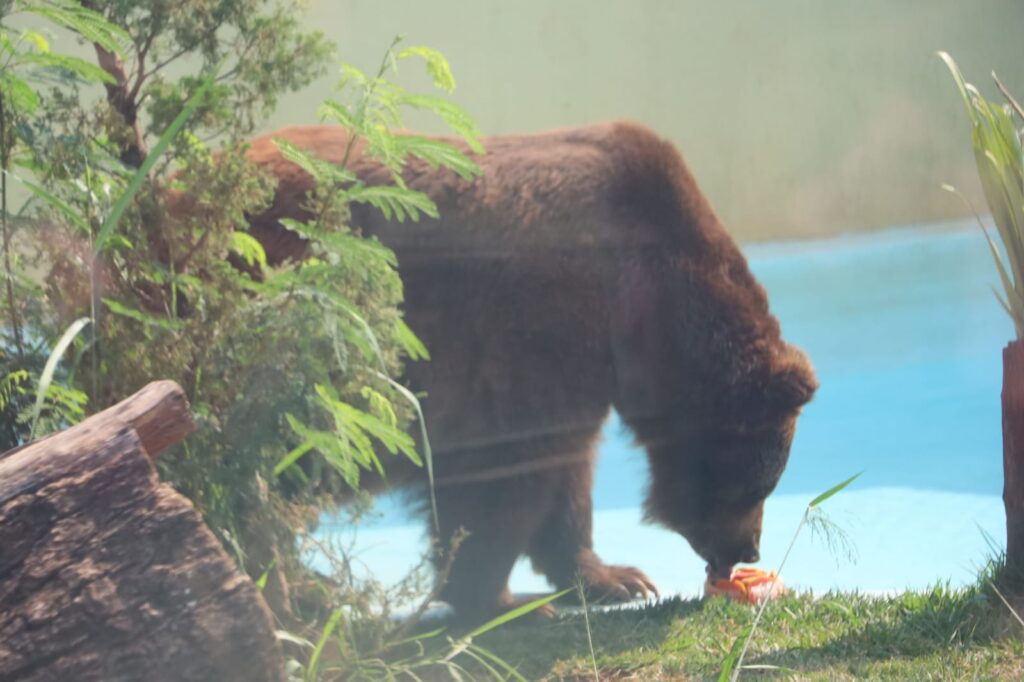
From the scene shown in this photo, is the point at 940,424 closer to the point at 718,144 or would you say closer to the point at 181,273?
the point at 718,144

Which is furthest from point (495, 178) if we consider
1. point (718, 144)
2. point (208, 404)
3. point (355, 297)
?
point (718, 144)

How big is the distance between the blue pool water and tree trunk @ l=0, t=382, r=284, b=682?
1.84m

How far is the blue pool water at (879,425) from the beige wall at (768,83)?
14.9 inches

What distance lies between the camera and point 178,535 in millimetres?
1973

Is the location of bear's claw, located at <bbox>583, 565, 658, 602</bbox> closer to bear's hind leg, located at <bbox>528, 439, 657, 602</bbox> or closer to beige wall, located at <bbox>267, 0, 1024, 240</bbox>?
bear's hind leg, located at <bbox>528, 439, 657, 602</bbox>

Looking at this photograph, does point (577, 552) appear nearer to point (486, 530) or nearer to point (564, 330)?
point (486, 530)

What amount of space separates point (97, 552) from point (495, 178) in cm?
249

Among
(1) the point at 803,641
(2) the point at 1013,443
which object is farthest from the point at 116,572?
(2) the point at 1013,443

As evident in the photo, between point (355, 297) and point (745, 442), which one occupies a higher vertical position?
point (355, 297)

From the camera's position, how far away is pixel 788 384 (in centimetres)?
423

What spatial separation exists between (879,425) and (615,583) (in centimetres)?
324

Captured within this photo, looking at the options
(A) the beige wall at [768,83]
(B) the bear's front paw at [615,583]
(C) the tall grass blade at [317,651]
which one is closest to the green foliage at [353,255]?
(C) the tall grass blade at [317,651]

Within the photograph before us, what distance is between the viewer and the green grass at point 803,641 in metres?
2.78

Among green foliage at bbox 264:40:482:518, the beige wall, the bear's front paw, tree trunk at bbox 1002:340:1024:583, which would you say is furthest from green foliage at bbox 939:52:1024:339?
the beige wall
